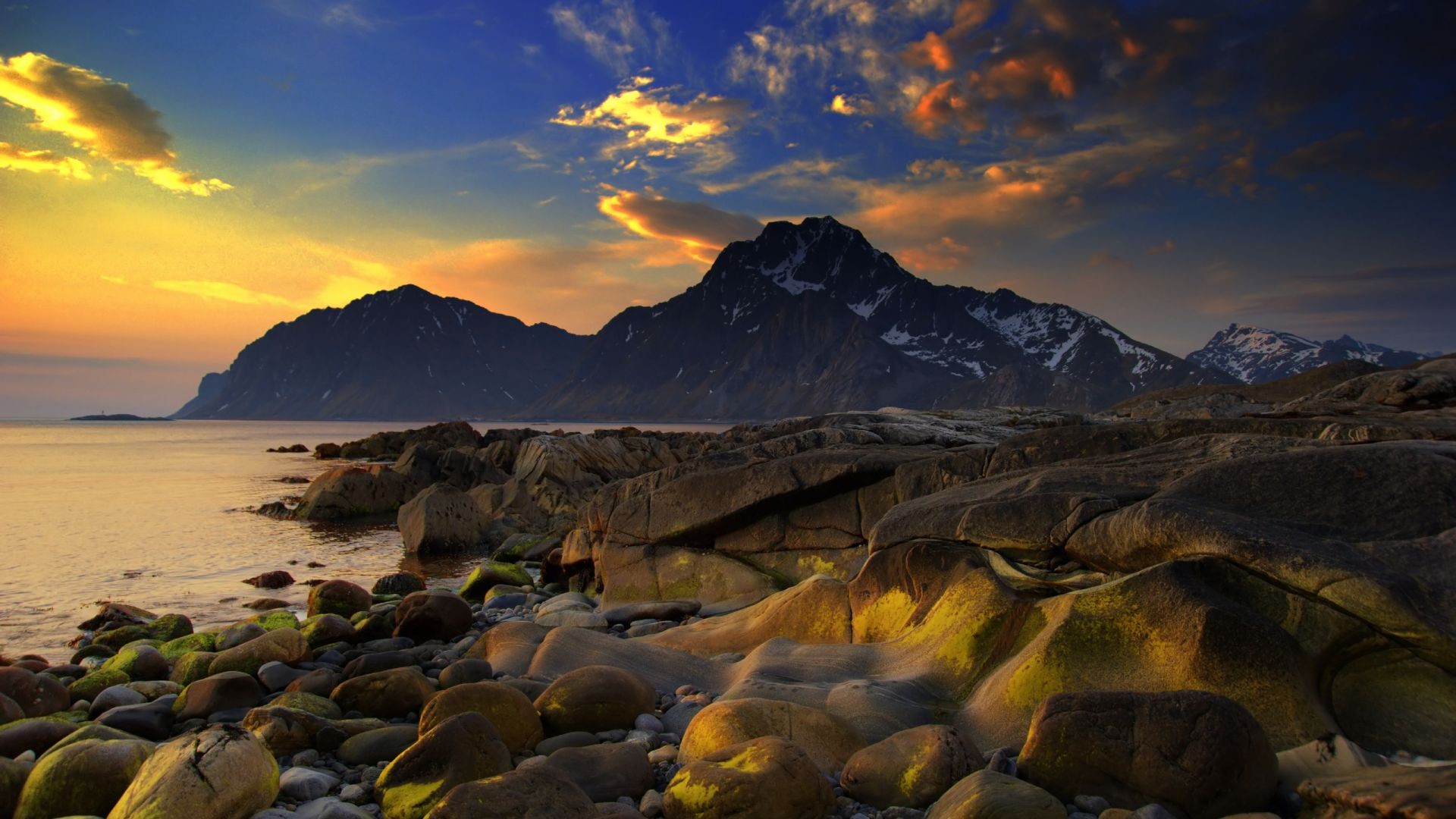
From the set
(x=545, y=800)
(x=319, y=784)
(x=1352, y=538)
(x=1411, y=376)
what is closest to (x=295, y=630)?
(x=319, y=784)

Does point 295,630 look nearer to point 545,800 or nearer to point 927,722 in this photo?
point 545,800

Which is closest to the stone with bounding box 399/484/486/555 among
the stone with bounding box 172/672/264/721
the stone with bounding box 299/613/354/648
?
the stone with bounding box 299/613/354/648

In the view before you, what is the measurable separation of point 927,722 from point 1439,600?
364cm

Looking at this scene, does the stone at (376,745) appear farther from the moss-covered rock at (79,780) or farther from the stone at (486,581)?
the stone at (486,581)

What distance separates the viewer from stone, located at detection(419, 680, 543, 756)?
653 centimetres

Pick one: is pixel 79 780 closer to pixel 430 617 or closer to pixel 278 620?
pixel 430 617

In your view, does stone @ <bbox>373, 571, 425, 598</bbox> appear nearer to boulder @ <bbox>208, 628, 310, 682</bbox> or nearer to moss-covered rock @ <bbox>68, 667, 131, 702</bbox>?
boulder @ <bbox>208, 628, 310, 682</bbox>

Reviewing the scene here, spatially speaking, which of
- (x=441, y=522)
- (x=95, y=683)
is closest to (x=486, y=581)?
(x=95, y=683)

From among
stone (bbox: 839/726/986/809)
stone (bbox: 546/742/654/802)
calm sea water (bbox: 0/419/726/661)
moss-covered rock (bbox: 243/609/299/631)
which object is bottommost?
calm sea water (bbox: 0/419/726/661)

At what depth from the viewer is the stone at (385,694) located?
7797 mm

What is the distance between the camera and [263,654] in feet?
31.4

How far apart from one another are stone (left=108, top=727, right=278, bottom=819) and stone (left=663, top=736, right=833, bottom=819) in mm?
2672

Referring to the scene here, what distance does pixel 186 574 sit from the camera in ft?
Answer: 63.1

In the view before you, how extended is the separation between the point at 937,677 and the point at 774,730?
6.43 ft
